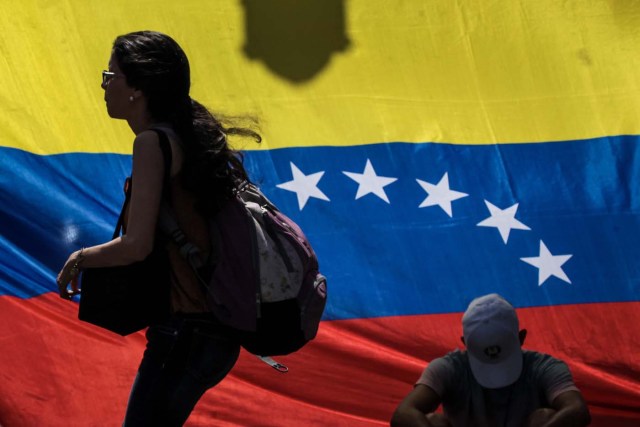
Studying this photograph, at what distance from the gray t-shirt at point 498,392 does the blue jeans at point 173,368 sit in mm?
694

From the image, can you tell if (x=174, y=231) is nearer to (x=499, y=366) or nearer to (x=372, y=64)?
(x=499, y=366)

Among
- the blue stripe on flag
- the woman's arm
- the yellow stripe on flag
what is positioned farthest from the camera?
the yellow stripe on flag

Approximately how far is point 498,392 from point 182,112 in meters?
1.06

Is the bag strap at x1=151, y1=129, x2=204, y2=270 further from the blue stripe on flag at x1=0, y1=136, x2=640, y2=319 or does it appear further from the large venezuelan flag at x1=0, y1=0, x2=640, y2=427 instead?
the blue stripe on flag at x1=0, y1=136, x2=640, y2=319

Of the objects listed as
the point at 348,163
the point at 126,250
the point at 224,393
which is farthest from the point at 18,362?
the point at 126,250

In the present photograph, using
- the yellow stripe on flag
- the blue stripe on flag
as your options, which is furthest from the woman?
the yellow stripe on flag

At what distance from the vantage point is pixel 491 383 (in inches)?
116

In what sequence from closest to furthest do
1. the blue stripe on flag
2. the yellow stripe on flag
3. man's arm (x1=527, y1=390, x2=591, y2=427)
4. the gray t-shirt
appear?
man's arm (x1=527, y1=390, x2=591, y2=427) → the gray t-shirt → the blue stripe on flag → the yellow stripe on flag

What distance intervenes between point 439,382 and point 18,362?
1545 millimetres

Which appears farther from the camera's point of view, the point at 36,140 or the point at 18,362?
the point at 36,140

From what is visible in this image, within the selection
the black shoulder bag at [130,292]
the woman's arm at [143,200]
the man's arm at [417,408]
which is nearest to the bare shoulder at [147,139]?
the woman's arm at [143,200]

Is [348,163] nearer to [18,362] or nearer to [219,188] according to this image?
[18,362]

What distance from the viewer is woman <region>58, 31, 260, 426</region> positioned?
2.46 metres

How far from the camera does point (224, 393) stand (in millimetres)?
3920
